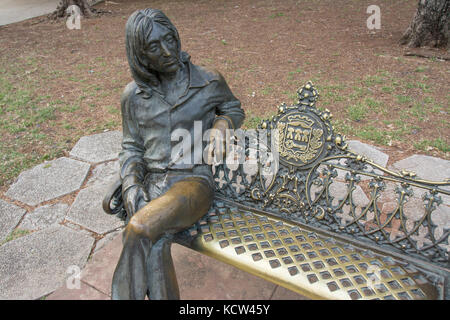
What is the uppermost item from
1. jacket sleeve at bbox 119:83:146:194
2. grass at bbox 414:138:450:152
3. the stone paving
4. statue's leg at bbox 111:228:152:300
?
jacket sleeve at bbox 119:83:146:194

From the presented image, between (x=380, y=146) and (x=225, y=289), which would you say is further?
(x=380, y=146)

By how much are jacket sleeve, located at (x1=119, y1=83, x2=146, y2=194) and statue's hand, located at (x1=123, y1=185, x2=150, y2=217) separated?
4 centimetres

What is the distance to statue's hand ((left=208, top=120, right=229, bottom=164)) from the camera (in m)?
Result: 2.25

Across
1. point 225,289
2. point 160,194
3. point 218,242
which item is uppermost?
point 160,194

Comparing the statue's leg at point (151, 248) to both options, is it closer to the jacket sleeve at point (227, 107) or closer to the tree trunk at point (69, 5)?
the jacket sleeve at point (227, 107)

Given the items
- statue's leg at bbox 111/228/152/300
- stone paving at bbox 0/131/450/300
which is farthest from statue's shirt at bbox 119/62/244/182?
stone paving at bbox 0/131/450/300

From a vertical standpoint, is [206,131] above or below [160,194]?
above

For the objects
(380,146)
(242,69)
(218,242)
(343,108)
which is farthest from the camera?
(242,69)

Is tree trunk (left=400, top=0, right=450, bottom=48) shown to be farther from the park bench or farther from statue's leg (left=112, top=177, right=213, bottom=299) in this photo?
statue's leg (left=112, top=177, right=213, bottom=299)

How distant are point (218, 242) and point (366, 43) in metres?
6.62

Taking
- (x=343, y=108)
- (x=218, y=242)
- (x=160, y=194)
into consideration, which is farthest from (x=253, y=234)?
(x=343, y=108)

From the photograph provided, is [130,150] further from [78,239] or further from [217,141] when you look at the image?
[78,239]
